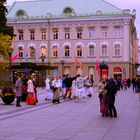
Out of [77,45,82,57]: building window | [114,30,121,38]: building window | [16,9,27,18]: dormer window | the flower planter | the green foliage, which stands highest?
[16,9,27,18]: dormer window

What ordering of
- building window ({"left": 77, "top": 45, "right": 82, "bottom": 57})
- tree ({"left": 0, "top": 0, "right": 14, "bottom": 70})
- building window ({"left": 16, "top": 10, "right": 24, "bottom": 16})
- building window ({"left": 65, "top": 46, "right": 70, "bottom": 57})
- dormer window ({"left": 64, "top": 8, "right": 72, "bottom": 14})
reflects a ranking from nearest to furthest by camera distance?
tree ({"left": 0, "top": 0, "right": 14, "bottom": 70}) → building window ({"left": 77, "top": 45, "right": 82, "bottom": 57}) → building window ({"left": 65, "top": 46, "right": 70, "bottom": 57}) → dormer window ({"left": 64, "top": 8, "right": 72, "bottom": 14}) → building window ({"left": 16, "top": 10, "right": 24, "bottom": 16})

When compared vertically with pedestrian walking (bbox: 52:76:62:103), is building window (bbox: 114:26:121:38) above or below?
above

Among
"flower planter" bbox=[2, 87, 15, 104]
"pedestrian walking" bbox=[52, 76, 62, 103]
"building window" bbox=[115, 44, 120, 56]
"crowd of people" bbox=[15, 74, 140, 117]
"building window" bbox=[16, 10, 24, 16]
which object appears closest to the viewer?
"crowd of people" bbox=[15, 74, 140, 117]

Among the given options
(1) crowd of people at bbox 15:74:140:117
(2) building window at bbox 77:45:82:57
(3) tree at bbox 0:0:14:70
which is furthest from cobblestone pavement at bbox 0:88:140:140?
(2) building window at bbox 77:45:82:57

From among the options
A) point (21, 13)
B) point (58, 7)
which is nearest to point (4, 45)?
point (21, 13)

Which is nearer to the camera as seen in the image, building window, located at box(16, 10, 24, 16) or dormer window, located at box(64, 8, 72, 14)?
dormer window, located at box(64, 8, 72, 14)

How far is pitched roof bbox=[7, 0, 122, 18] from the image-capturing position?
8025 cm

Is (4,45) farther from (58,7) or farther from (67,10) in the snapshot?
(58,7)

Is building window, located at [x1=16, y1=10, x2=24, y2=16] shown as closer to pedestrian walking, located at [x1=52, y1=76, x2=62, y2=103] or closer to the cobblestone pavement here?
pedestrian walking, located at [x1=52, y1=76, x2=62, y2=103]

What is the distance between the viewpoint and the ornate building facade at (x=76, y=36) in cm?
7619

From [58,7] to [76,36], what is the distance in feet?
28.4

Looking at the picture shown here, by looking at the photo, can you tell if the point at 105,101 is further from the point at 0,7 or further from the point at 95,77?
the point at 95,77

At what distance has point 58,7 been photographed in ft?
275

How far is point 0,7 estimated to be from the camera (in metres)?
51.1
